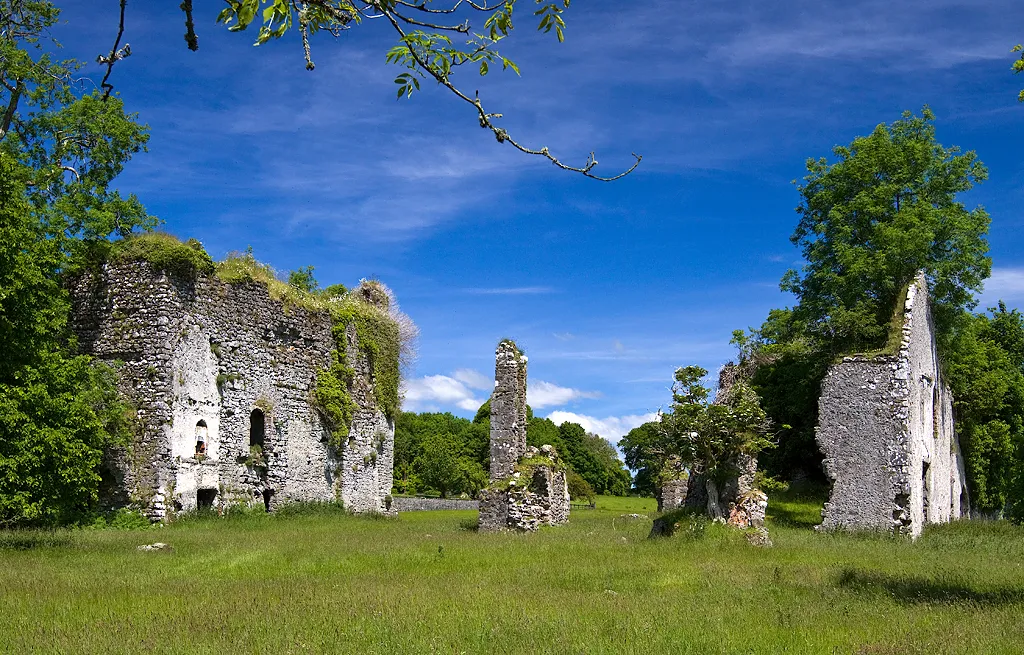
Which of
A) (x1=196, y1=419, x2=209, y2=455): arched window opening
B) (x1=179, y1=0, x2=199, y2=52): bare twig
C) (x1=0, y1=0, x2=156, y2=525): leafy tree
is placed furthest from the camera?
(x1=196, y1=419, x2=209, y2=455): arched window opening

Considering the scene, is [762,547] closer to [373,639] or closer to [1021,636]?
[1021,636]

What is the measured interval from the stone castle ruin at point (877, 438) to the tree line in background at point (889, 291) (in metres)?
0.76

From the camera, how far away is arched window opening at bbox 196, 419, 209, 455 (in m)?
24.2

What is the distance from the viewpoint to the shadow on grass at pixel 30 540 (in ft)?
55.0

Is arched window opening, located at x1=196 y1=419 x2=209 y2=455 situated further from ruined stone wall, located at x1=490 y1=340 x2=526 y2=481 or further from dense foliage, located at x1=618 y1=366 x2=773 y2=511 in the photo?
dense foliage, located at x1=618 y1=366 x2=773 y2=511

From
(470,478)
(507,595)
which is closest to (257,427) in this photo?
(507,595)

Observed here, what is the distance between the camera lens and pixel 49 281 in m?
17.5

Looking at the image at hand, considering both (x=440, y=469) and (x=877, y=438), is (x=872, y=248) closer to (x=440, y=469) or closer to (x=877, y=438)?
(x=877, y=438)

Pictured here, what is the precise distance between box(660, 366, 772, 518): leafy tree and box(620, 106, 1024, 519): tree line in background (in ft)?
17.1

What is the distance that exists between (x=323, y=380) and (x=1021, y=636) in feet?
74.6

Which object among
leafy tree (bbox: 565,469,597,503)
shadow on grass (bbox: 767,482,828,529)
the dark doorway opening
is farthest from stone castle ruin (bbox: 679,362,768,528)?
leafy tree (bbox: 565,469,597,503)

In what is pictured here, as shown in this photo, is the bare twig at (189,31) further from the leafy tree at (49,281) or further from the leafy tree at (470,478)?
the leafy tree at (470,478)

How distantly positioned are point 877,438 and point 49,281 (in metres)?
20.0

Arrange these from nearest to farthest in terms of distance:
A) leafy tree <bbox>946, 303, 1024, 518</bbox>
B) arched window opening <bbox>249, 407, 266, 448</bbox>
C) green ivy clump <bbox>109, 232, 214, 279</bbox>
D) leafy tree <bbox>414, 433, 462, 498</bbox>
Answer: green ivy clump <bbox>109, 232, 214, 279</bbox>, arched window opening <bbox>249, 407, 266, 448</bbox>, leafy tree <bbox>946, 303, 1024, 518</bbox>, leafy tree <bbox>414, 433, 462, 498</bbox>
